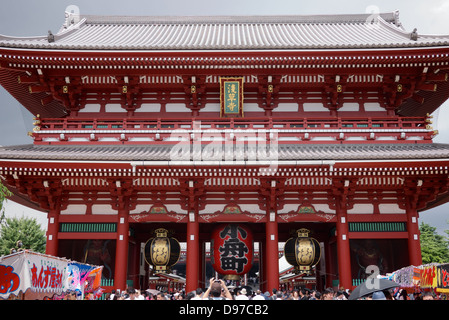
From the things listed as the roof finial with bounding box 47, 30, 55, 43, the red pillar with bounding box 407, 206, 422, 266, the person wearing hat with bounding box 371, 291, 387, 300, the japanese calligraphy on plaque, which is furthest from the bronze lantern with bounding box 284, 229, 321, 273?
the roof finial with bounding box 47, 30, 55, 43

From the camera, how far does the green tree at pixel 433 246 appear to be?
3531cm

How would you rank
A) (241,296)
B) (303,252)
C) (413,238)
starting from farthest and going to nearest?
(303,252)
(413,238)
(241,296)

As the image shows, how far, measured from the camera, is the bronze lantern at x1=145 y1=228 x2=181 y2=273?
1345cm

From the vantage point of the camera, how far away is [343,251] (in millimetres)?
13094

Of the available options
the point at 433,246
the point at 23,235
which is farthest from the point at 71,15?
the point at 433,246

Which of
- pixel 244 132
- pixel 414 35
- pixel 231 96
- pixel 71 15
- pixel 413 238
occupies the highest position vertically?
pixel 71 15

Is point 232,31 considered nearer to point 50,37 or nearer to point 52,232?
point 50,37

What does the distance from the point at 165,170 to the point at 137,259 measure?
17.6 feet

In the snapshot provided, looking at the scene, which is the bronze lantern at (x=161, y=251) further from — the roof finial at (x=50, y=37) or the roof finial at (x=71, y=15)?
the roof finial at (x=71, y=15)

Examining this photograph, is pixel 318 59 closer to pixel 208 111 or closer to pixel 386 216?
pixel 208 111

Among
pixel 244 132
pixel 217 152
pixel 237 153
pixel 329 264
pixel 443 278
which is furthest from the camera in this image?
pixel 329 264

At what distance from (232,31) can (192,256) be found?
12.0 meters
